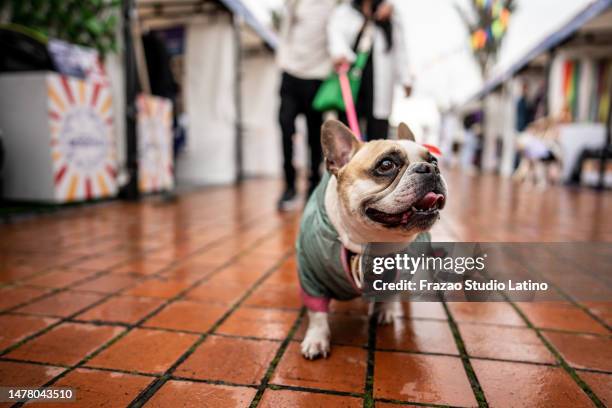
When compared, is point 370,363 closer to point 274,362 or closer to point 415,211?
point 274,362

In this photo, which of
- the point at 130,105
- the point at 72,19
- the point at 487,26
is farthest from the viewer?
the point at 487,26

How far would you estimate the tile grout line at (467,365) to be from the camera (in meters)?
1.15

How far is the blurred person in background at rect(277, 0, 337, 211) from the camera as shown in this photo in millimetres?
3865

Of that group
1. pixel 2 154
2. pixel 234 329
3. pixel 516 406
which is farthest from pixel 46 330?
pixel 2 154

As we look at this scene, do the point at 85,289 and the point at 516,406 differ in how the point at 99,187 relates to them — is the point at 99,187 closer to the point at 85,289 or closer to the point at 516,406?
the point at 85,289

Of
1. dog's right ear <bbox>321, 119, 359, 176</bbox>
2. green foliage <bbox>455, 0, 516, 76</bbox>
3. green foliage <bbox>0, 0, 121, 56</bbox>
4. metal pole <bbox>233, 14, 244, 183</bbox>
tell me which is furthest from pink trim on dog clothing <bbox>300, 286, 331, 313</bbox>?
green foliage <bbox>455, 0, 516, 76</bbox>

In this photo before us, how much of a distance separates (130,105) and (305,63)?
2.12 meters

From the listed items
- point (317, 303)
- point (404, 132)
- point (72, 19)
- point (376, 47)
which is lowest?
point (317, 303)

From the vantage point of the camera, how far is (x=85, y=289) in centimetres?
199

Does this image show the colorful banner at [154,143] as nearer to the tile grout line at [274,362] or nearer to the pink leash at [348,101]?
the pink leash at [348,101]

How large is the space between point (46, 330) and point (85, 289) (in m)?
0.47

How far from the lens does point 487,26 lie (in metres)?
18.0

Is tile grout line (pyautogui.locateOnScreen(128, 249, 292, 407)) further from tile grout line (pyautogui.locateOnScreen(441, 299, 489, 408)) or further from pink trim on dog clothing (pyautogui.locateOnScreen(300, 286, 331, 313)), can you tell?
tile grout line (pyautogui.locateOnScreen(441, 299, 489, 408))

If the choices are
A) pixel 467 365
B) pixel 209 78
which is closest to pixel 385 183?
pixel 467 365
